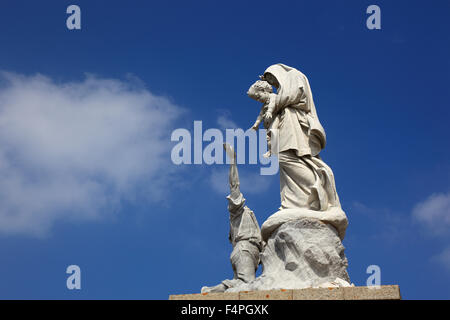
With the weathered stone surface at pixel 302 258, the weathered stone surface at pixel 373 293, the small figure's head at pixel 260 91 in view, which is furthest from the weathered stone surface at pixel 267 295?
the small figure's head at pixel 260 91

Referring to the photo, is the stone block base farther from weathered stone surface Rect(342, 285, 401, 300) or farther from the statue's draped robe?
the statue's draped robe

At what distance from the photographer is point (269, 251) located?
1019 cm

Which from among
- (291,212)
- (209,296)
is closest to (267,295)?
(209,296)

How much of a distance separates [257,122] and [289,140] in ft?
3.67

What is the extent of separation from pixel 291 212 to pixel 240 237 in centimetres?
236

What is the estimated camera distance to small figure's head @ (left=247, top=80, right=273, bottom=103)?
465 inches

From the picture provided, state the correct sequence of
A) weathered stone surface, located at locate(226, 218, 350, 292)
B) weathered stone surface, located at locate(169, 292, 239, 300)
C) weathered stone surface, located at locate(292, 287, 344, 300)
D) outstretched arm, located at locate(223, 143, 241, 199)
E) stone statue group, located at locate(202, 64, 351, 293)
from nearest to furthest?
weathered stone surface, located at locate(292, 287, 344, 300) < weathered stone surface, located at locate(169, 292, 239, 300) < weathered stone surface, located at locate(226, 218, 350, 292) < stone statue group, located at locate(202, 64, 351, 293) < outstretched arm, located at locate(223, 143, 241, 199)

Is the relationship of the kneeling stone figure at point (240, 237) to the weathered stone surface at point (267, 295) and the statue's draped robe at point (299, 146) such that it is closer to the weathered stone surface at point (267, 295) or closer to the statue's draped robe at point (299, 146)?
the statue's draped robe at point (299, 146)

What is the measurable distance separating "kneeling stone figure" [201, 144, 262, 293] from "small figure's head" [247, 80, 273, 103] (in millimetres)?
1379

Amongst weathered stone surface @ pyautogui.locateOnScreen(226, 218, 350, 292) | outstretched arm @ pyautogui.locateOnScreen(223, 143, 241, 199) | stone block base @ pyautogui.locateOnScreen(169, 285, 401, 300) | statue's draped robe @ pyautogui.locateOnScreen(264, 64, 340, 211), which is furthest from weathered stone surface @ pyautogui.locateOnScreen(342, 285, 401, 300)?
outstretched arm @ pyautogui.locateOnScreen(223, 143, 241, 199)

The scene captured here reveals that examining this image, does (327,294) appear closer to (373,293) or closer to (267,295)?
(373,293)

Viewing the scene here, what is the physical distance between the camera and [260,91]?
11.9m

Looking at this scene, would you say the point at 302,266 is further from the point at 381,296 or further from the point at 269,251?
the point at 381,296

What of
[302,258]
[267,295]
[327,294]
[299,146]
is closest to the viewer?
[327,294]
